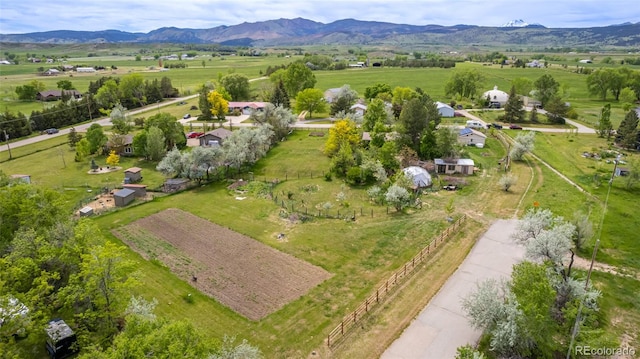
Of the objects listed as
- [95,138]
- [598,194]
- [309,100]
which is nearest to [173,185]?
[95,138]

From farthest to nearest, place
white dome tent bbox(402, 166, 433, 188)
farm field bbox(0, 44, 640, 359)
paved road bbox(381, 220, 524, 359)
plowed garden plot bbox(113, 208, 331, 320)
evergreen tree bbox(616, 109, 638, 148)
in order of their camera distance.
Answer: evergreen tree bbox(616, 109, 638, 148), white dome tent bbox(402, 166, 433, 188), plowed garden plot bbox(113, 208, 331, 320), farm field bbox(0, 44, 640, 359), paved road bbox(381, 220, 524, 359)

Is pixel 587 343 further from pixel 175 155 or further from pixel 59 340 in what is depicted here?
pixel 175 155

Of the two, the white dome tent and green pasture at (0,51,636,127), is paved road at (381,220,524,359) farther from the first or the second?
green pasture at (0,51,636,127)

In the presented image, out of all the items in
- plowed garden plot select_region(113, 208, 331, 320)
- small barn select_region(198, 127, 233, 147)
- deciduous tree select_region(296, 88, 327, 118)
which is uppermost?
deciduous tree select_region(296, 88, 327, 118)

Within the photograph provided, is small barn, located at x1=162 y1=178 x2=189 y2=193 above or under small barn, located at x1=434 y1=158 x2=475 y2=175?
under

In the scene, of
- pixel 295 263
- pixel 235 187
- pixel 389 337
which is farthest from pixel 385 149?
pixel 389 337

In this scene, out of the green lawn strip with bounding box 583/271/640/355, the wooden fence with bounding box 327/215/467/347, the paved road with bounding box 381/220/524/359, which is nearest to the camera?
the paved road with bounding box 381/220/524/359

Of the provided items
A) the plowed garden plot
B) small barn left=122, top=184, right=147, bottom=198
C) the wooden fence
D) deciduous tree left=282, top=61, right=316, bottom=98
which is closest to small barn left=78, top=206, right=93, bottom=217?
small barn left=122, top=184, right=147, bottom=198
